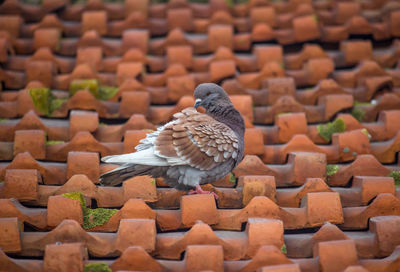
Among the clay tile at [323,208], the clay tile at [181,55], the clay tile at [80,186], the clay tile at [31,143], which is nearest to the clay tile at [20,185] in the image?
the clay tile at [80,186]

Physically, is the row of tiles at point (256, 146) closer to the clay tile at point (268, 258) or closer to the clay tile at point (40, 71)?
the clay tile at point (40, 71)

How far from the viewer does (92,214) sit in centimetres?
→ 331

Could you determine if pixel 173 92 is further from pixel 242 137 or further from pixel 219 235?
pixel 219 235

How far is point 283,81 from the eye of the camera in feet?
15.2

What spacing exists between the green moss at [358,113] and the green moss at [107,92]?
6.44 feet

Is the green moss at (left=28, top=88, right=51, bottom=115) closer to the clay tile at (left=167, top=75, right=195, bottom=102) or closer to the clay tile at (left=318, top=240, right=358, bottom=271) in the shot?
the clay tile at (left=167, top=75, right=195, bottom=102)

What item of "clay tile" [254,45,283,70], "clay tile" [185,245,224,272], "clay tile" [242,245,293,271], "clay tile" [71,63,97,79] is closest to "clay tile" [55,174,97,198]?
"clay tile" [185,245,224,272]

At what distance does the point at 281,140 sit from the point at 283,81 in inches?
26.9

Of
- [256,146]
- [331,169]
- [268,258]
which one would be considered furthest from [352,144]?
[268,258]

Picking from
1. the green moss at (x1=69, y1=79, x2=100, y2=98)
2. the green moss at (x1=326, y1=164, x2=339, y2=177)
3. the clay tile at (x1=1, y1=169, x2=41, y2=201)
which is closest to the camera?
the clay tile at (x1=1, y1=169, x2=41, y2=201)

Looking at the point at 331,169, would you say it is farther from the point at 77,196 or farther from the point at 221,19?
the point at 221,19

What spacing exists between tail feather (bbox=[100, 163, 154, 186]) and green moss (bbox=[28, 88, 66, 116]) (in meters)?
1.10

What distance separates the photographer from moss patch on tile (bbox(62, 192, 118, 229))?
10.7ft

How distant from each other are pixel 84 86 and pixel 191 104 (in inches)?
36.3
